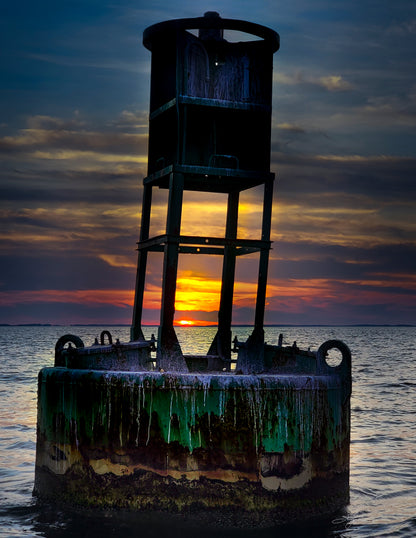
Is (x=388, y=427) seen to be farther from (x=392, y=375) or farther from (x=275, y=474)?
(x=392, y=375)

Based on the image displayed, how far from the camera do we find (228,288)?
48.8 ft

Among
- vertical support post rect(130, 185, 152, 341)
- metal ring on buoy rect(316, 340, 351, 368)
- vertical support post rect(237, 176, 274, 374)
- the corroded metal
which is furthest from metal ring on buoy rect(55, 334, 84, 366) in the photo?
metal ring on buoy rect(316, 340, 351, 368)

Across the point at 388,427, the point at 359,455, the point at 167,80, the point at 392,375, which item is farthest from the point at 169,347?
the point at 392,375

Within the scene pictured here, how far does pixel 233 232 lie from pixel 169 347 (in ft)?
13.1

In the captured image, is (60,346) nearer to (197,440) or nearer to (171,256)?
(171,256)

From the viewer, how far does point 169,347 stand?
1162cm

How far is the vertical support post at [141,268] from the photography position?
13.9 meters

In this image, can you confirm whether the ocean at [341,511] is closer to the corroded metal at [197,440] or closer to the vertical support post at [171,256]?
the corroded metal at [197,440]

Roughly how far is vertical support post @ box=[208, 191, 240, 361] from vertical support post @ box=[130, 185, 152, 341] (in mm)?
1489

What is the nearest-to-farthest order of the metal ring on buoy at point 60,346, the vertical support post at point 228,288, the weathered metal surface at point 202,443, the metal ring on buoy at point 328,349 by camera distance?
the weathered metal surface at point 202,443 → the metal ring on buoy at point 328,349 → the metal ring on buoy at point 60,346 → the vertical support post at point 228,288

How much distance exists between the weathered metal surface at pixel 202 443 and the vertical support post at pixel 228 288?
4785 mm

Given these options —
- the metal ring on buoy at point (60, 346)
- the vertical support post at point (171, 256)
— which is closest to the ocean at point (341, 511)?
the metal ring on buoy at point (60, 346)

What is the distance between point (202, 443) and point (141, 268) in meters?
5.38

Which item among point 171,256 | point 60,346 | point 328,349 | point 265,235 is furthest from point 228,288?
point 328,349
